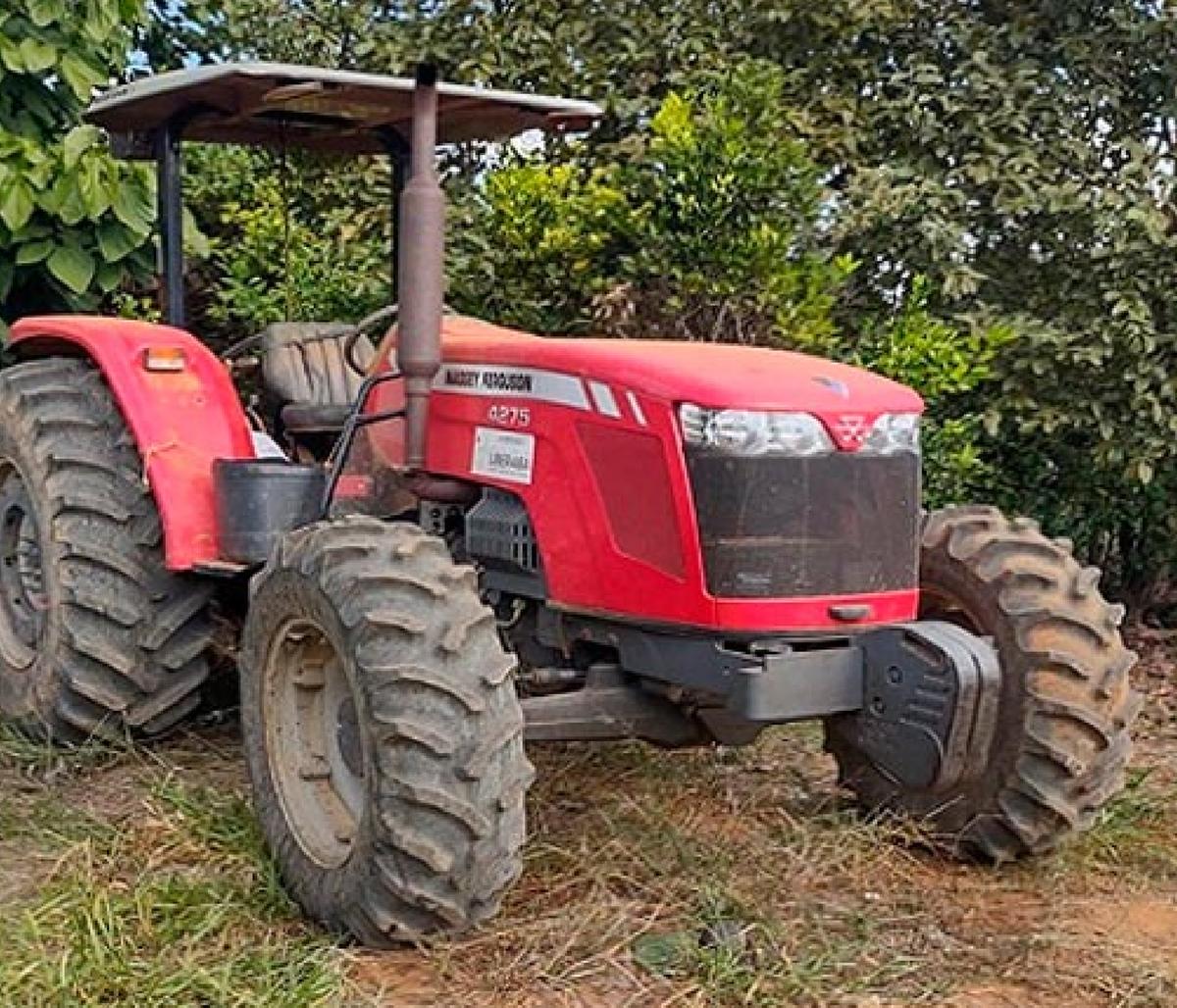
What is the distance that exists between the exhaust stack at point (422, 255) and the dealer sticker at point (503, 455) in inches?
7.7

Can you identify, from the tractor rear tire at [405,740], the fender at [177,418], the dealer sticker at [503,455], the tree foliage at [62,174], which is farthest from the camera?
the tree foliage at [62,174]

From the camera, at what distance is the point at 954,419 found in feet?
20.8

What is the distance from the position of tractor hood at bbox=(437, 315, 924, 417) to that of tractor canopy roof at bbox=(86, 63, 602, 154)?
82cm

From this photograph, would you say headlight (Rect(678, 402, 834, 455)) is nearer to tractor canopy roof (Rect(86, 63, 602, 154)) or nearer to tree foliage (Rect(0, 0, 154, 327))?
tractor canopy roof (Rect(86, 63, 602, 154))

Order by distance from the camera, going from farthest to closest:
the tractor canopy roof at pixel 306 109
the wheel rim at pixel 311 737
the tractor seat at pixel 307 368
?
the tractor seat at pixel 307 368 < the tractor canopy roof at pixel 306 109 < the wheel rim at pixel 311 737

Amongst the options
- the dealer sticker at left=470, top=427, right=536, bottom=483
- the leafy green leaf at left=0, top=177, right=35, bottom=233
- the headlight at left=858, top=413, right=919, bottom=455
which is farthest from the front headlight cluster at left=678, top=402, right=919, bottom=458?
the leafy green leaf at left=0, top=177, right=35, bottom=233

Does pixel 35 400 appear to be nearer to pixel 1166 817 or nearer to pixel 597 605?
pixel 597 605

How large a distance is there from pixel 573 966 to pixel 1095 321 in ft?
13.1

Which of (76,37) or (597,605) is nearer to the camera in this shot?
(597,605)

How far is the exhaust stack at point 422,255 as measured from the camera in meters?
3.61

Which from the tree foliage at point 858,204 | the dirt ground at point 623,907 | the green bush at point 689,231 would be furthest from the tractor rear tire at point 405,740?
the tree foliage at point 858,204

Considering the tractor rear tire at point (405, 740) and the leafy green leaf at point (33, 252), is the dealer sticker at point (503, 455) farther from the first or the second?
the leafy green leaf at point (33, 252)

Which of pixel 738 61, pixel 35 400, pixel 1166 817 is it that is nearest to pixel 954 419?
pixel 738 61

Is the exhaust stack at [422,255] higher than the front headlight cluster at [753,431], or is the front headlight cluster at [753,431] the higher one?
the exhaust stack at [422,255]
